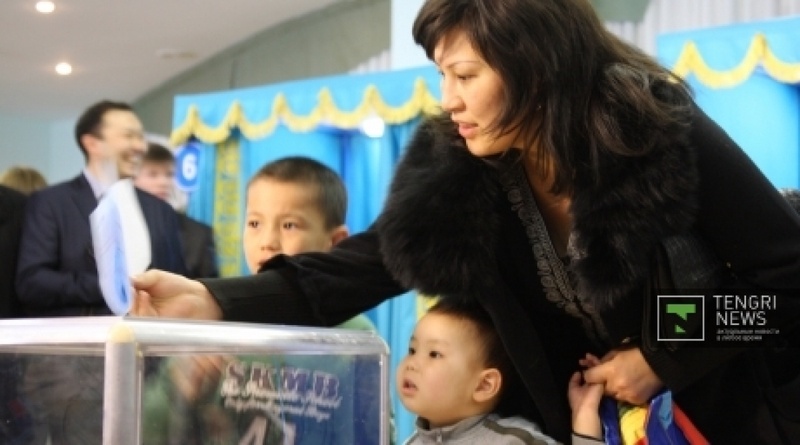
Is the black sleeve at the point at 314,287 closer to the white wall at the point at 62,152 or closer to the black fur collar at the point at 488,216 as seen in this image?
the black fur collar at the point at 488,216

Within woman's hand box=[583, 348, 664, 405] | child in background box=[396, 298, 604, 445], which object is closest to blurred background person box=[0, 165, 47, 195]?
child in background box=[396, 298, 604, 445]

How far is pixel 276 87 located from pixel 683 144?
Result: 7.38 ft

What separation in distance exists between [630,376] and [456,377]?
33cm

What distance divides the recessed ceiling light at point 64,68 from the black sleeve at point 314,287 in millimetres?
5620

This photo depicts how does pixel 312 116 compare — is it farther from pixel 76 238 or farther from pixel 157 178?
pixel 76 238

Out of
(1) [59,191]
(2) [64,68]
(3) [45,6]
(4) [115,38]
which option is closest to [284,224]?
(1) [59,191]

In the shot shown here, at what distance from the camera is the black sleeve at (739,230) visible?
120 cm

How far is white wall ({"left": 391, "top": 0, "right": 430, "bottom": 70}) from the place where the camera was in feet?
12.5

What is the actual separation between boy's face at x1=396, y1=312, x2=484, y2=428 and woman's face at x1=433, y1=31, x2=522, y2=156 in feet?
1.21

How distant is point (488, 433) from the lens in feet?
4.84

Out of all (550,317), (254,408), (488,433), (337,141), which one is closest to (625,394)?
(550,317)

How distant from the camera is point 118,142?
3.04 metres

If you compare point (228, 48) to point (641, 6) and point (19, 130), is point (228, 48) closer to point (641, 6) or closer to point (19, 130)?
point (19, 130)

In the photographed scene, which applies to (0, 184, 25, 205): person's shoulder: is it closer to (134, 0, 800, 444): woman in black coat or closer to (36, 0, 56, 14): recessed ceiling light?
(134, 0, 800, 444): woman in black coat
